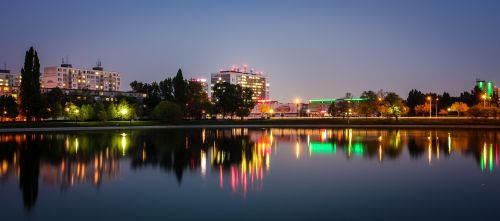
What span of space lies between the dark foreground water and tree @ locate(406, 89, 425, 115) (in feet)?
335

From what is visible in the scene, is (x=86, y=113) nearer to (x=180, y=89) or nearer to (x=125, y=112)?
(x=125, y=112)

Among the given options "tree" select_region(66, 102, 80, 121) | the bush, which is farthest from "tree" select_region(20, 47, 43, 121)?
the bush

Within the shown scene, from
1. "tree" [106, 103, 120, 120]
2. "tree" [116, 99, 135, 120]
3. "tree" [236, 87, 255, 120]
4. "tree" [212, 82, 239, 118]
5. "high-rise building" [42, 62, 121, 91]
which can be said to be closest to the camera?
"tree" [116, 99, 135, 120]

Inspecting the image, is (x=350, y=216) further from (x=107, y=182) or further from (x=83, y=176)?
(x=83, y=176)

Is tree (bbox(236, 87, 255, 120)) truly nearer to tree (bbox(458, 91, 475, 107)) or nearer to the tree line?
the tree line

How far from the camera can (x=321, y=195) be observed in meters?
14.9

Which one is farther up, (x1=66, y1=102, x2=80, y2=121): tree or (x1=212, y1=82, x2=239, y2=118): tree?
(x1=212, y1=82, x2=239, y2=118): tree

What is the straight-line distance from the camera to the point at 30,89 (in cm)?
6756

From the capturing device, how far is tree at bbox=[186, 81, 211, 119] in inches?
3900

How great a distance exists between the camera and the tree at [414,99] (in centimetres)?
12394

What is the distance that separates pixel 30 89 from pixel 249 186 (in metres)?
61.0

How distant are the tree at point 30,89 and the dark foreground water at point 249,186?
44.3 meters

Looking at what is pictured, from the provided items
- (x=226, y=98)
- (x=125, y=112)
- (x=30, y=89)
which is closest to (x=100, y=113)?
(x=125, y=112)

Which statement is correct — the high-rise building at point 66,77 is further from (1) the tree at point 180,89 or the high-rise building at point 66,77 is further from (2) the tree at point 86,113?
(2) the tree at point 86,113
